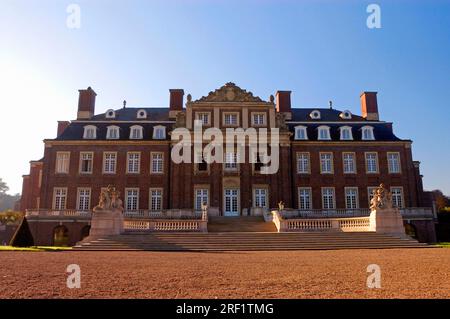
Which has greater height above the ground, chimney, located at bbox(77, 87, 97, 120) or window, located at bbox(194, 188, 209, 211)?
chimney, located at bbox(77, 87, 97, 120)

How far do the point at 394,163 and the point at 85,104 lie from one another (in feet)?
104

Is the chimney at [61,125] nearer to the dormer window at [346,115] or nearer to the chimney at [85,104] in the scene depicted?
the chimney at [85,104]

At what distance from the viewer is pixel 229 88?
39.0 m

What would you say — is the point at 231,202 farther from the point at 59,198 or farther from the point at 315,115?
the point at 59,198

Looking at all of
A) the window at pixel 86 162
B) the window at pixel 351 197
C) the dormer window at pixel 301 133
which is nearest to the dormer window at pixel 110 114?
the window at pixel 86 162

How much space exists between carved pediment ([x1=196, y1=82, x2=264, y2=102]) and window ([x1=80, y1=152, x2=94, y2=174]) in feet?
38.6

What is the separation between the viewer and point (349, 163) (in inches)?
1527

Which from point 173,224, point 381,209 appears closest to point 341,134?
point 381,209

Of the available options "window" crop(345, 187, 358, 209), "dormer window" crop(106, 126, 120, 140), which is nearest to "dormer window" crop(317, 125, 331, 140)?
"window" crop(345, 187, 358, 209)

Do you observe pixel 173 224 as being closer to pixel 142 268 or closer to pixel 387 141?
pixel 142 268

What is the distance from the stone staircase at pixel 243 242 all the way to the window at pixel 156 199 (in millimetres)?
15376

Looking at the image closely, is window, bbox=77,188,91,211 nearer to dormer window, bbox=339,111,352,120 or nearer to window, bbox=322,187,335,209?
window, bbox=322,187,335,209

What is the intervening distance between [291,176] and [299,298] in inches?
1259

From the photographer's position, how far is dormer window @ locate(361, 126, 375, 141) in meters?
39.4
